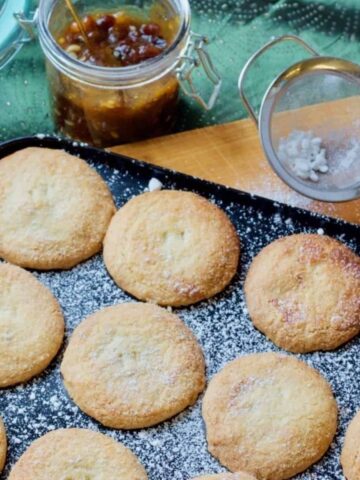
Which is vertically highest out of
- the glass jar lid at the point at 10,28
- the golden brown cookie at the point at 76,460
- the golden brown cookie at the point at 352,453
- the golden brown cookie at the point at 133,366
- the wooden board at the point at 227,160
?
the glass jar lid at the point at 10,28

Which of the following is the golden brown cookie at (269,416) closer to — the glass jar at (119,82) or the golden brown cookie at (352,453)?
the golden brown cookie at (352,453)

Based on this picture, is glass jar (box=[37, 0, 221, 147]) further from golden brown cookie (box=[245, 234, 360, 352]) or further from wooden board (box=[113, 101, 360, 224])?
golden brown cookie (box=[245, 234, 360, 352])

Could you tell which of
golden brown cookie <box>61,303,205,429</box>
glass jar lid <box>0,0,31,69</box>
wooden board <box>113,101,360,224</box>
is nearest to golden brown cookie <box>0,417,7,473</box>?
golden brown cookie <box>61,303,205,429</box>

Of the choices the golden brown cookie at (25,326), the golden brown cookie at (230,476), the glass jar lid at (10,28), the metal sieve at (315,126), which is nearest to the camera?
the golden brown cookie at (230,476)

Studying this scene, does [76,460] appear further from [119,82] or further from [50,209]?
[119,82]

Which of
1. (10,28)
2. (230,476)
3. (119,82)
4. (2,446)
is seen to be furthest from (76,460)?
(10,28)

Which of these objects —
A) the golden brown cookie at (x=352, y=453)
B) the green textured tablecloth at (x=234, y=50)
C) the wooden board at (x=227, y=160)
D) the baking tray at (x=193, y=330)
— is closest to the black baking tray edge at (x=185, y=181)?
the baking tray at (x=193, y=330)

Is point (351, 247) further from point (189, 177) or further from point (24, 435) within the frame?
point (24, 435)
